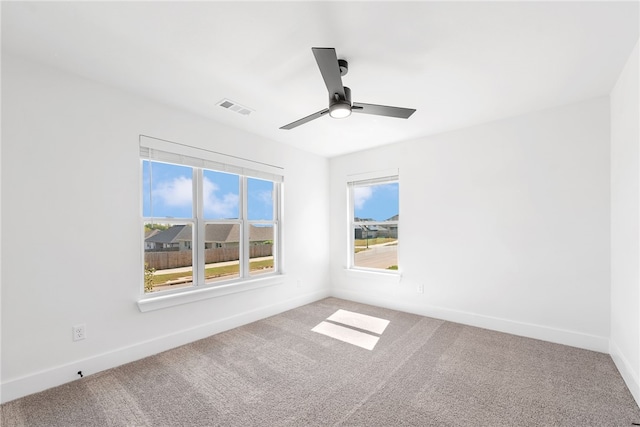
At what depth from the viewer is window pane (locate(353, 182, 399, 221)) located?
167 inches

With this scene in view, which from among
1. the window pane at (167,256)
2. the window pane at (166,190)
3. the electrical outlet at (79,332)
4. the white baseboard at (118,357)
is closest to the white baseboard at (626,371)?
the white baseboard at (118,357)

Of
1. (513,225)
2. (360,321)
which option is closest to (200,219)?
(360,321)

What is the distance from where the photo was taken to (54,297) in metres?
2.18

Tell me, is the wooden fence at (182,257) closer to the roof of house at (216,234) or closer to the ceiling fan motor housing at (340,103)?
the roof of house at (216,234)

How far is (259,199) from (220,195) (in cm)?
61

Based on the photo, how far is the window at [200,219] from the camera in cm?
283

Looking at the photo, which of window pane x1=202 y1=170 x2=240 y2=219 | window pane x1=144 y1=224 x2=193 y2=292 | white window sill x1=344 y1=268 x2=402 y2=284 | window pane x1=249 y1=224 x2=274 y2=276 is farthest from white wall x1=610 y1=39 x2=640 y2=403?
window pane x1=144 y1=224 x2=193 y2=292

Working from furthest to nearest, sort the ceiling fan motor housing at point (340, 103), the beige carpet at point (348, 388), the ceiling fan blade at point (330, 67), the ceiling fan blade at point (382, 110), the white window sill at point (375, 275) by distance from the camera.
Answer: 1. the white window sill at point (375, 275)
2. the ceiling fan blade at point (382, 110)
3. the ceiling fan motor housing at point (340, 103)
4. the beige carpet at point (348, 388)
5. the ceiling fan blade at point (330, 67)

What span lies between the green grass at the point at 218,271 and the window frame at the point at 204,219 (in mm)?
71

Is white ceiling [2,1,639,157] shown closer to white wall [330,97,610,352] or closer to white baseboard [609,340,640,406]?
white wall [330,97,610,352]

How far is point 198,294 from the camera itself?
3039mm

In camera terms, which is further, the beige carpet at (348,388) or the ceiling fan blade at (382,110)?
the ceiling fan blade at (382,110)

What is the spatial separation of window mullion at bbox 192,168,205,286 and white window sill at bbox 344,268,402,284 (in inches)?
90.5

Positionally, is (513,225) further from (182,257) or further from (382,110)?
(182,257)
